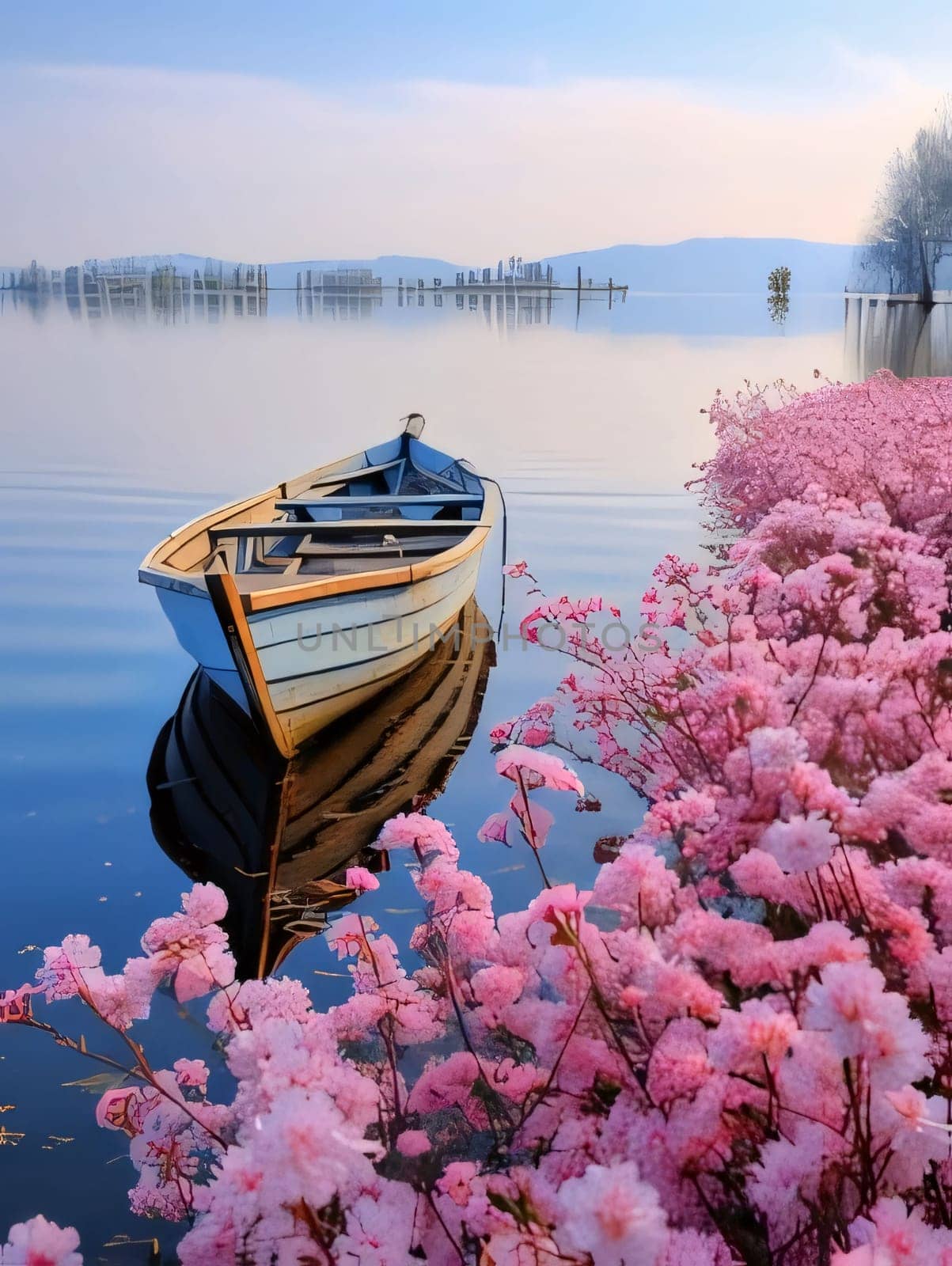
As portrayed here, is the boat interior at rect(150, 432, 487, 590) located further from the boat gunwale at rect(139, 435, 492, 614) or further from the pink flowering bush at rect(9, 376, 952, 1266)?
the pink flowering bush at rect(9, 376, 952, 1266)

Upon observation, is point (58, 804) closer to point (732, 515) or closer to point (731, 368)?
point (732, 515)

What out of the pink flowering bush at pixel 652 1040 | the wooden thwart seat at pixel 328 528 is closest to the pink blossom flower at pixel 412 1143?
the pink flowering bush at pixel 652 1040

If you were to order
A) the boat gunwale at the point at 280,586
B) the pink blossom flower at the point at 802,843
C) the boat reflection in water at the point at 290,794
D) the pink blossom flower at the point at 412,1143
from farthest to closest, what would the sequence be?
the boat gunwale at the point at 280,586 → the boat reflection in water at the point at 290,794 → the pink blossom flower at the point at 412,1143 → the pink blossom flower at the point at 802,843

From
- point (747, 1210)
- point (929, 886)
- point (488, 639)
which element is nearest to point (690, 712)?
point (929, 886)

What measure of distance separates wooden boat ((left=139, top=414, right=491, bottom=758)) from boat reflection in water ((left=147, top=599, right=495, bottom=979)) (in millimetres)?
266

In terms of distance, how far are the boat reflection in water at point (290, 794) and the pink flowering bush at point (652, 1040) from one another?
213cm

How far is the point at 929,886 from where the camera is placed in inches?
62.4

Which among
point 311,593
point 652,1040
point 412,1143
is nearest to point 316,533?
point 311,593

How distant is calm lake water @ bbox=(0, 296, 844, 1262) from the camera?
378 cm

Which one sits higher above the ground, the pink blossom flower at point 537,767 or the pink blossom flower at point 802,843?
the pink blossom flower at point 802,843

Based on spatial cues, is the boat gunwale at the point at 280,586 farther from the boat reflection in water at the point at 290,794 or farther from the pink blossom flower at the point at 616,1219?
the pink blossom flower at the point at 616,1219

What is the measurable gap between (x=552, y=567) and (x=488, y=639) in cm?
235

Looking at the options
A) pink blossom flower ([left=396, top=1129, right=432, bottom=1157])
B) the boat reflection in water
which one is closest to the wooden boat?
the boat reflection in water

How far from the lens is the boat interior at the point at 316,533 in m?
6.75
